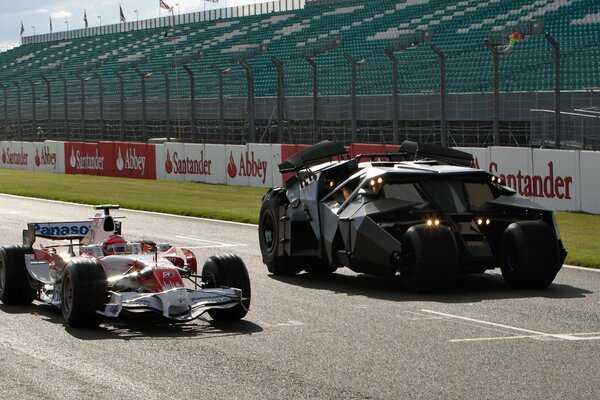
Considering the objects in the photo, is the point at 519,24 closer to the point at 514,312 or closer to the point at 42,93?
the point at 42,93

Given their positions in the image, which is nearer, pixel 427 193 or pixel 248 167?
pixel 427 193

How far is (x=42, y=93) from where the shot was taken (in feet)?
196

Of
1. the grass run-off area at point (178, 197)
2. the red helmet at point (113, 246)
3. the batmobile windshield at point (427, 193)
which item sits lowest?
the grass run-off area at point (178, 197)

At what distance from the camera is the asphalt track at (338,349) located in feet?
26.0

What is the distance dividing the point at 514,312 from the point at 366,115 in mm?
21961

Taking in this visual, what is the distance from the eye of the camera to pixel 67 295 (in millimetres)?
10625

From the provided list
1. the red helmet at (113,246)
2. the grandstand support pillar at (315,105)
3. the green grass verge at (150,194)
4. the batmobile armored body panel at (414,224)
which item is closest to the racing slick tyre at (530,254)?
the batmobile armored body panel at (414,224)

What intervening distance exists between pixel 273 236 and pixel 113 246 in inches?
138

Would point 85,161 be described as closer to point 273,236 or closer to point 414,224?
point 273,236

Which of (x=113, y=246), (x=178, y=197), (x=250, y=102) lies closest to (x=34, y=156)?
(x=250, y=102)

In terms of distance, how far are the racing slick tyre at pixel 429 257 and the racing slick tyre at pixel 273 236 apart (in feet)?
7.57

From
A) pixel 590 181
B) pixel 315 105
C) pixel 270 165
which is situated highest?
pixel 315 105

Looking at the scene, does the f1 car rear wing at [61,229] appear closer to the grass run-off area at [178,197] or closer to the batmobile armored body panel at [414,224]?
the batmobile armored body panel at [414,224]

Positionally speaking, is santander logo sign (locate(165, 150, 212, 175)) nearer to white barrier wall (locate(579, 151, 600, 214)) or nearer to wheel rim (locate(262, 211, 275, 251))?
white barrier wall (locate(579, 151, 600, 214))
